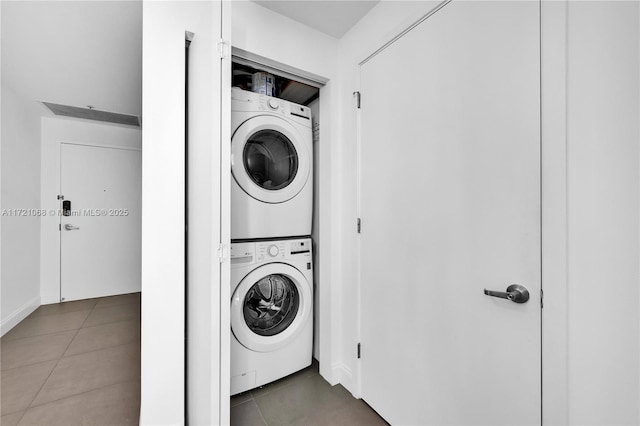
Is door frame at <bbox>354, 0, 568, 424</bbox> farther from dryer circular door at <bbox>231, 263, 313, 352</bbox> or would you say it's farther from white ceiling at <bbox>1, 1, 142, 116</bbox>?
white ceiling at <bbox>1, 1, 142, 116</bbox>

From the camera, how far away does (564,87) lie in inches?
33.3

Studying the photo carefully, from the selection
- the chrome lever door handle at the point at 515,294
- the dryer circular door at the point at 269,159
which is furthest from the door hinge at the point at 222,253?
the chrome lever door handle at the point at 515,294

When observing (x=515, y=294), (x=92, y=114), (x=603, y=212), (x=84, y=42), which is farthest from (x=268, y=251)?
(x=92, y=114)

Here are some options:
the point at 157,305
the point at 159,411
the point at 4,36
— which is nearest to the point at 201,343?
the point at 157,305

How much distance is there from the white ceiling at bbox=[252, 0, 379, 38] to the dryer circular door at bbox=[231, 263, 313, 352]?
1.53m

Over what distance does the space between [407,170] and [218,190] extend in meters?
0.89

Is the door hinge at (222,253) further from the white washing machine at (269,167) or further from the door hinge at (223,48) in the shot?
the door hinge at (223,48)

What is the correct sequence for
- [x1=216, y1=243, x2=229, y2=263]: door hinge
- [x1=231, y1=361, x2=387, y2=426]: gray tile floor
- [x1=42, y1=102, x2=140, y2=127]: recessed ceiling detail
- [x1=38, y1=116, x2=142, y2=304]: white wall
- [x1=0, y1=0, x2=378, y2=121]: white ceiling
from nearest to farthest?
[x1=216, y1=243, x2=229, y2=263]: door hinge, [x1=231, y1=361, x2=387, y2=426]: gray tile floor, [x1=0, y1=0, x2=378, y2=121]: white ceiling, [x1=42, y1=102, x2=140, y2=127]: recessed ceiling detail, [x1=38, y1=116, x2=142, y2=304]: white wall

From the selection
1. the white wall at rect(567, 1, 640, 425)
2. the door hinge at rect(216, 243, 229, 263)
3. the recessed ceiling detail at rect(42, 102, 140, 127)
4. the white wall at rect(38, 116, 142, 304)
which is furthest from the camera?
the white wall at rect(38, 116, 142, 304)

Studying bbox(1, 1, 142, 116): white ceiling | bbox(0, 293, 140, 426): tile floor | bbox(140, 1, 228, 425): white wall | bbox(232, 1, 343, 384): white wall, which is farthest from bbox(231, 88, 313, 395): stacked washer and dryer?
bbox(1, 1, 142, 116): white ceiling

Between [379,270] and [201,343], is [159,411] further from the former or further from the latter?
[379,270]

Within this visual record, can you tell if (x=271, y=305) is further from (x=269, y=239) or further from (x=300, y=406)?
(x=300, y=406)

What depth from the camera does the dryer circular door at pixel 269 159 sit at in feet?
5.63

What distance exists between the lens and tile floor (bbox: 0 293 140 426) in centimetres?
159
